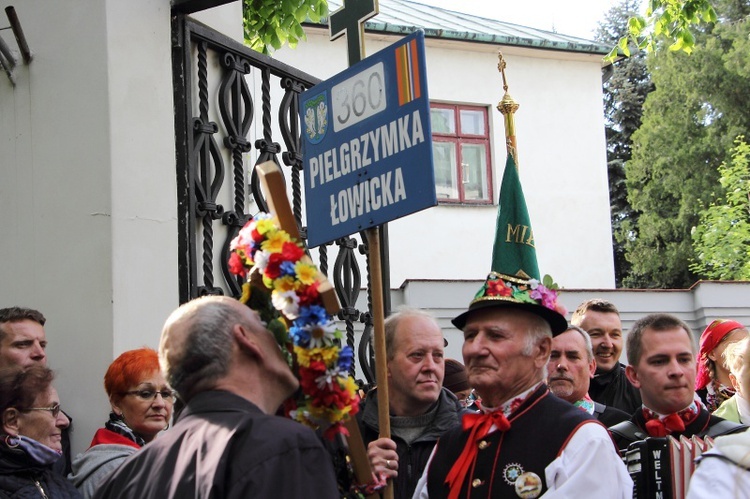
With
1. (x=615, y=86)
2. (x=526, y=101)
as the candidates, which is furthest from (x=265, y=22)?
(x=615, y=86)

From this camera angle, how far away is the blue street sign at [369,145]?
14.9 ft

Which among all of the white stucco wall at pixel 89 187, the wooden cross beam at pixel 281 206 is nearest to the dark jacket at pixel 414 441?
the white stucco wall at pixel 89 187

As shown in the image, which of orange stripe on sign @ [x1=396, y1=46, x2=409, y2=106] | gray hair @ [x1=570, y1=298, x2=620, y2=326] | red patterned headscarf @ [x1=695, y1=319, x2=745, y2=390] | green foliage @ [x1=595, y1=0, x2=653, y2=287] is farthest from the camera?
green foliage @ [x1=595, y1=0, x2=653, y2=287]

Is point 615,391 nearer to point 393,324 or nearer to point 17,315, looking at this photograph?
point 393,324

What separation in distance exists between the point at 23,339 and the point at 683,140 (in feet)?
101

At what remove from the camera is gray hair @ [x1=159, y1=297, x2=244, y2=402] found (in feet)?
10.6

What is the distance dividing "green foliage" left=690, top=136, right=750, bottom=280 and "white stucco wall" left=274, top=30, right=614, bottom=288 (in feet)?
19.0

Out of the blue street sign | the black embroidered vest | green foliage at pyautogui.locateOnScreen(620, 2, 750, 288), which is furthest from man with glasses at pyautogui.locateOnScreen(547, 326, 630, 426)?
green foliage at pyautogui.locateOnScreen(620, 2, 750, 288)

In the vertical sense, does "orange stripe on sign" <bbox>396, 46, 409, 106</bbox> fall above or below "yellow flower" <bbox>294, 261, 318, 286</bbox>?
above

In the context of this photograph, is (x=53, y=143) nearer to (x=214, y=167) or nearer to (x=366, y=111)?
(x=214, y=167)

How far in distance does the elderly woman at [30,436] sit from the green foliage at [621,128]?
107 ft

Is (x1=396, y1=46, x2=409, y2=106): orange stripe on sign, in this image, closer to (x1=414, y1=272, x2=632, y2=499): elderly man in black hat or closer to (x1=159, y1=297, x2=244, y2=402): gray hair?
(x1=414, y1=272, x2=632, y2=499): elderly man in black hat

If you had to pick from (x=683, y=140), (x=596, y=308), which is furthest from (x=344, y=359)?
(x=683, y=140)

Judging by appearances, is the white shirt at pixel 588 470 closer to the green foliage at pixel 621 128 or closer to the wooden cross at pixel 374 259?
the wooden cross at pixel 374 259
